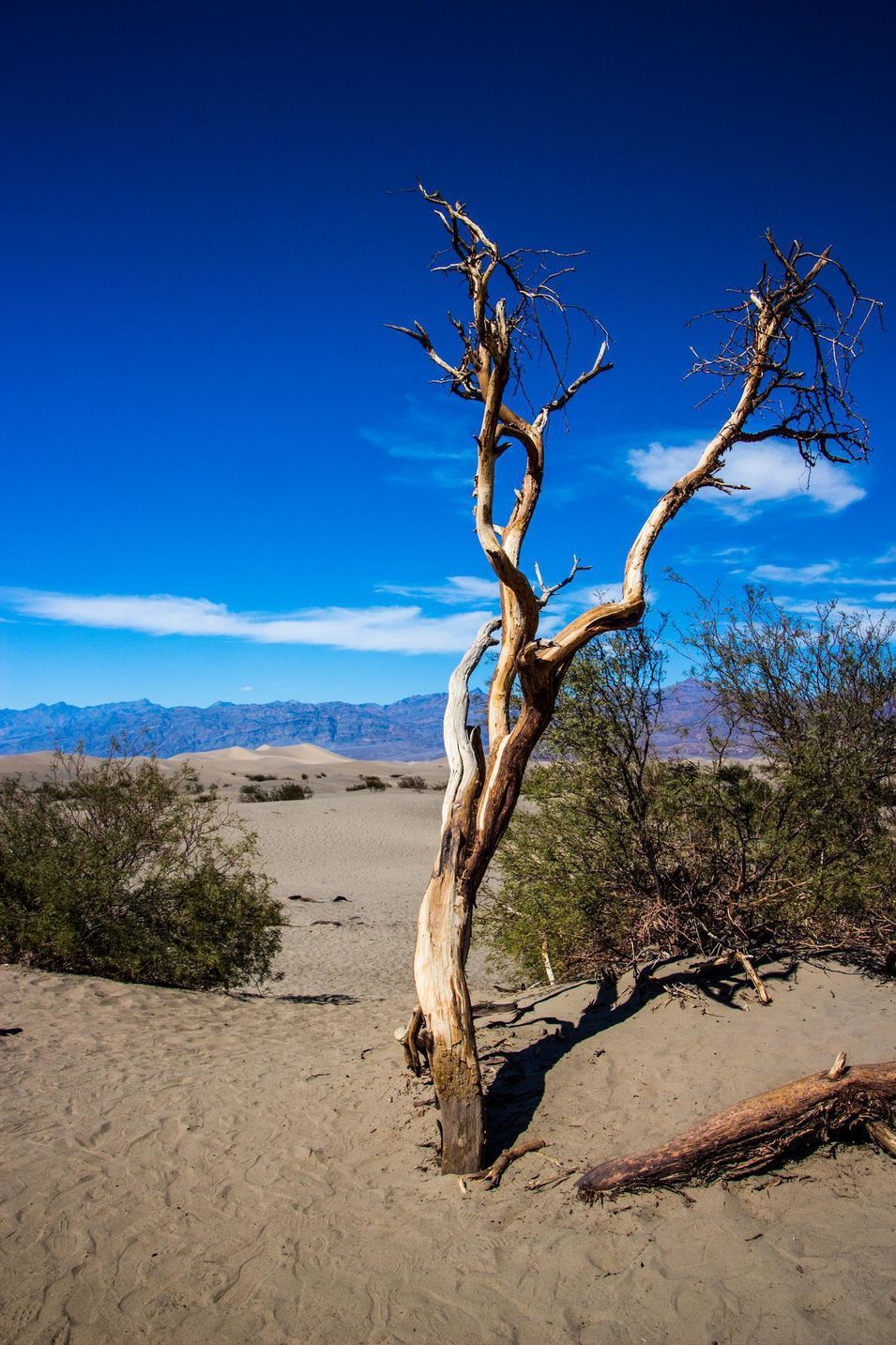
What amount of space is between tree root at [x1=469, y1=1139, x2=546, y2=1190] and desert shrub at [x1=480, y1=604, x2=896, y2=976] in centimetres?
240

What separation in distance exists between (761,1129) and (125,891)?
8.14 metres

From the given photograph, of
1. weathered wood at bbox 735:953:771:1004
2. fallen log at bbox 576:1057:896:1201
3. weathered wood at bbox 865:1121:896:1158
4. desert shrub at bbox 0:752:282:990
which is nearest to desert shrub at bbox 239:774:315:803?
desert shrub at bbox 0:752:282:990

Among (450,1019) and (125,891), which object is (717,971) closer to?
(450,1019)

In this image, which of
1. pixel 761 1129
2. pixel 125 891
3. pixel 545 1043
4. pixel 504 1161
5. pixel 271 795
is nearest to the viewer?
pixel 761 1129

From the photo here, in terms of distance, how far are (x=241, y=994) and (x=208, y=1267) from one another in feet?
20.4

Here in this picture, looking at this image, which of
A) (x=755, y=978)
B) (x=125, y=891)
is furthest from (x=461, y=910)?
(x=125, y=891)

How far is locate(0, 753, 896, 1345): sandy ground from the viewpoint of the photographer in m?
3.71

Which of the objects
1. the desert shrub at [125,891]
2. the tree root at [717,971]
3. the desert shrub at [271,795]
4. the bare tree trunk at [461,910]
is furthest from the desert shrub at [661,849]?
the desert shrub at [271,795]

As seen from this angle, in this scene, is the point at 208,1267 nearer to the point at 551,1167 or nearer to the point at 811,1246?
the point at 551,1167

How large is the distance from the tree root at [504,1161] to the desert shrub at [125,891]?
18.2 feet

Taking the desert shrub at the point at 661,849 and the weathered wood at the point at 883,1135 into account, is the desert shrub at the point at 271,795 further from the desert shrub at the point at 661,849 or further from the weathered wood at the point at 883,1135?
the weathered wood at the point at 883,1135

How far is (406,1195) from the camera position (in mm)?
4852

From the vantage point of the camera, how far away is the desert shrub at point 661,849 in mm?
7039

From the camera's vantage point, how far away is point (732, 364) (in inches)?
255
